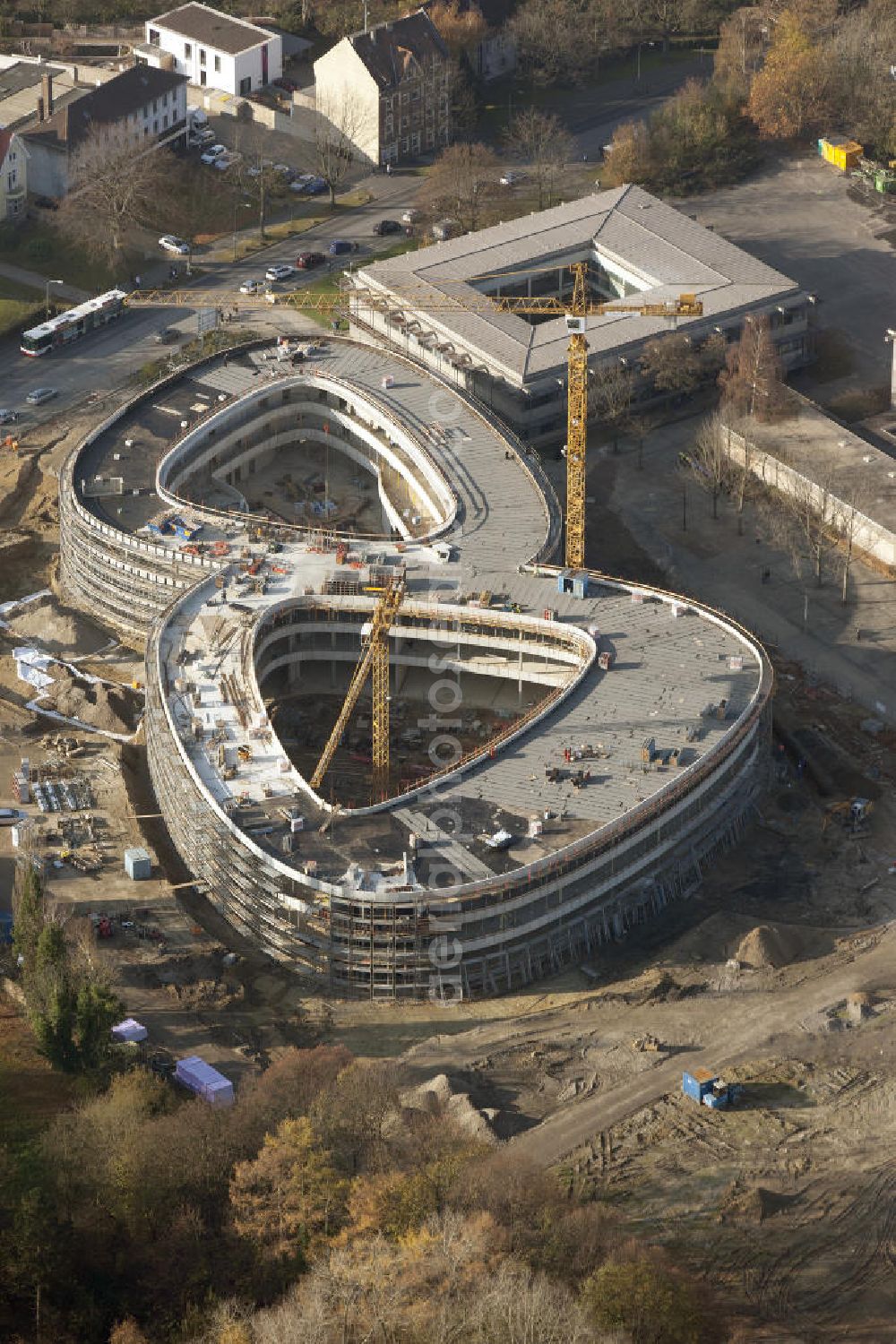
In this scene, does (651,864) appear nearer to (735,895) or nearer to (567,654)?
(735,895)

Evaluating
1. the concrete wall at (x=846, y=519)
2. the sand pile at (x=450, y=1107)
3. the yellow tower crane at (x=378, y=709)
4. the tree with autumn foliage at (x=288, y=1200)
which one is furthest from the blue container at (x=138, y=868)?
the concrete wall at (x=846, y=519)

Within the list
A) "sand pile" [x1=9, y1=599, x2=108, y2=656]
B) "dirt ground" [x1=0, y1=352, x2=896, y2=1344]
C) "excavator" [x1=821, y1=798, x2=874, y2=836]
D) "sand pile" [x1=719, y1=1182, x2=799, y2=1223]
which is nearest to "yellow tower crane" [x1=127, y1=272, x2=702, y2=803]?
"dirt ground" [x1=0, y1=352, x2=896, y2=1344]

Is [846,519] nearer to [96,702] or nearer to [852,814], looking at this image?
[852,814]

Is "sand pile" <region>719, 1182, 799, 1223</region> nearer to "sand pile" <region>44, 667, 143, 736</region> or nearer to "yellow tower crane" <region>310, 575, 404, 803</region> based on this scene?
"yellow tower crane" <region>310, 575, 404, 803</region>

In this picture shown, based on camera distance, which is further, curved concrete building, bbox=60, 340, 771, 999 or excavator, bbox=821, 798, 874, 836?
excavator, bbox=821, 798, 874, 836

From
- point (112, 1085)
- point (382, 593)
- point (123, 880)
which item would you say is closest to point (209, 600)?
point (382, 593)
